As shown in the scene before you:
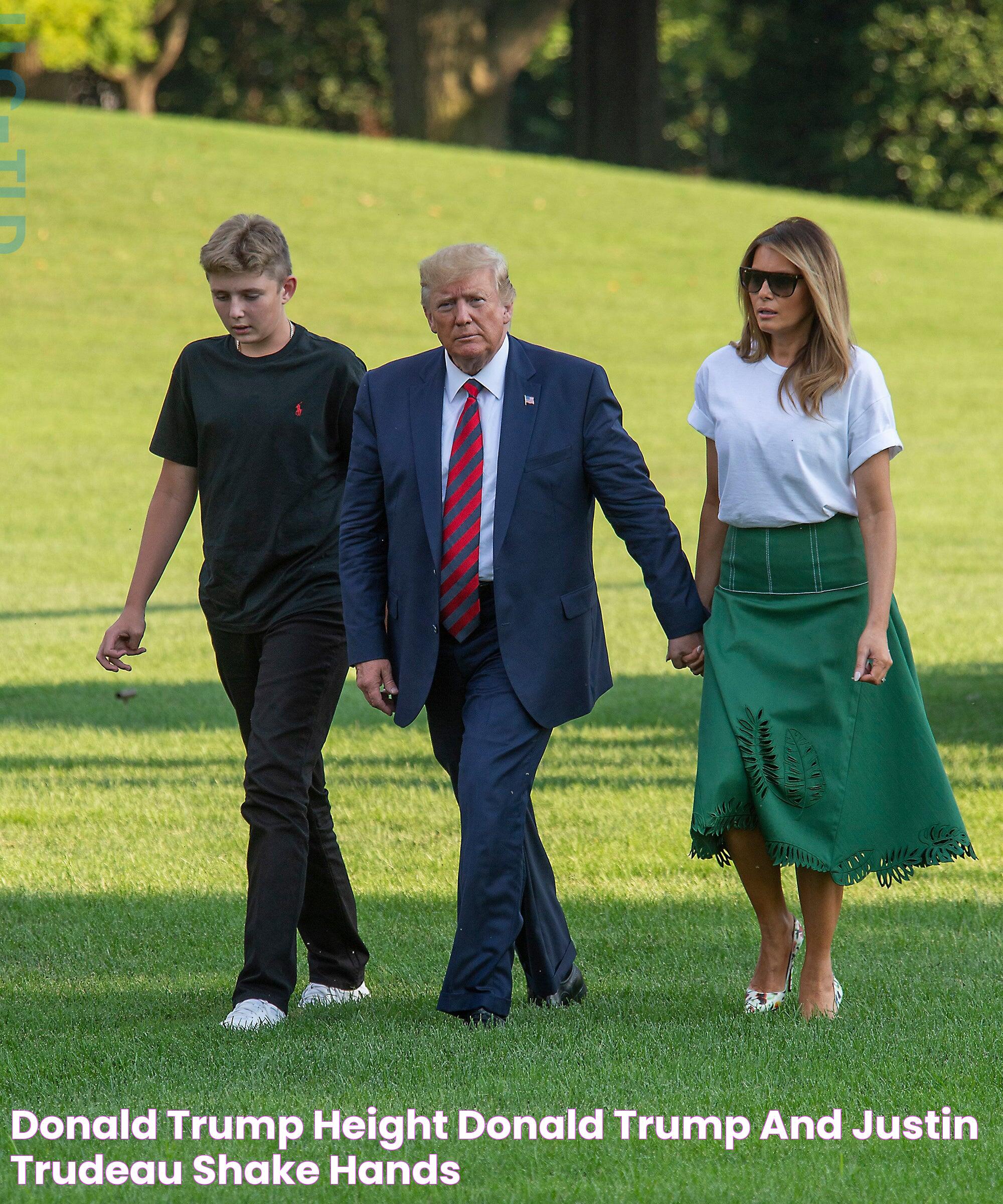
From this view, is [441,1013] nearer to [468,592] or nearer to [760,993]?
[760,993]

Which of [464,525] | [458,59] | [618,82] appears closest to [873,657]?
[464,525]

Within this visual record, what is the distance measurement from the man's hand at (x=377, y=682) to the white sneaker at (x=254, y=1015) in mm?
858

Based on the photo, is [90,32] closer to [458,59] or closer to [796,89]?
[458,59]

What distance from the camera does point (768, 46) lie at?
41.1 metres

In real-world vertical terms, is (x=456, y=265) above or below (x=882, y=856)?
above

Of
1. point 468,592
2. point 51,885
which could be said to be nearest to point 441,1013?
point 468,592

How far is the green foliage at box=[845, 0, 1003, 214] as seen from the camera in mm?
37469

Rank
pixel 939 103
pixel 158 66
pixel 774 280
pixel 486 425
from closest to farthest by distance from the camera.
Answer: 1. pixel 774 280
2. pixel 486 425
3. pixel 939 103
4. pixel 158 66

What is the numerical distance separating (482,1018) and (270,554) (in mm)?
1407

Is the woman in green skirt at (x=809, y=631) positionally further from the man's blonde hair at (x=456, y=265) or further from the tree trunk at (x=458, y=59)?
the tree trunk at (x=458, y=59)

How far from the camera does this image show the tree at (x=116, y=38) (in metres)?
33.9

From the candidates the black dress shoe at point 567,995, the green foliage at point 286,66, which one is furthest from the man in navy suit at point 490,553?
the green foliage at point 286,66

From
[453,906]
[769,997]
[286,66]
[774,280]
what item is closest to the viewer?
[774,280]

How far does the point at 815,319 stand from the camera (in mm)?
4520
